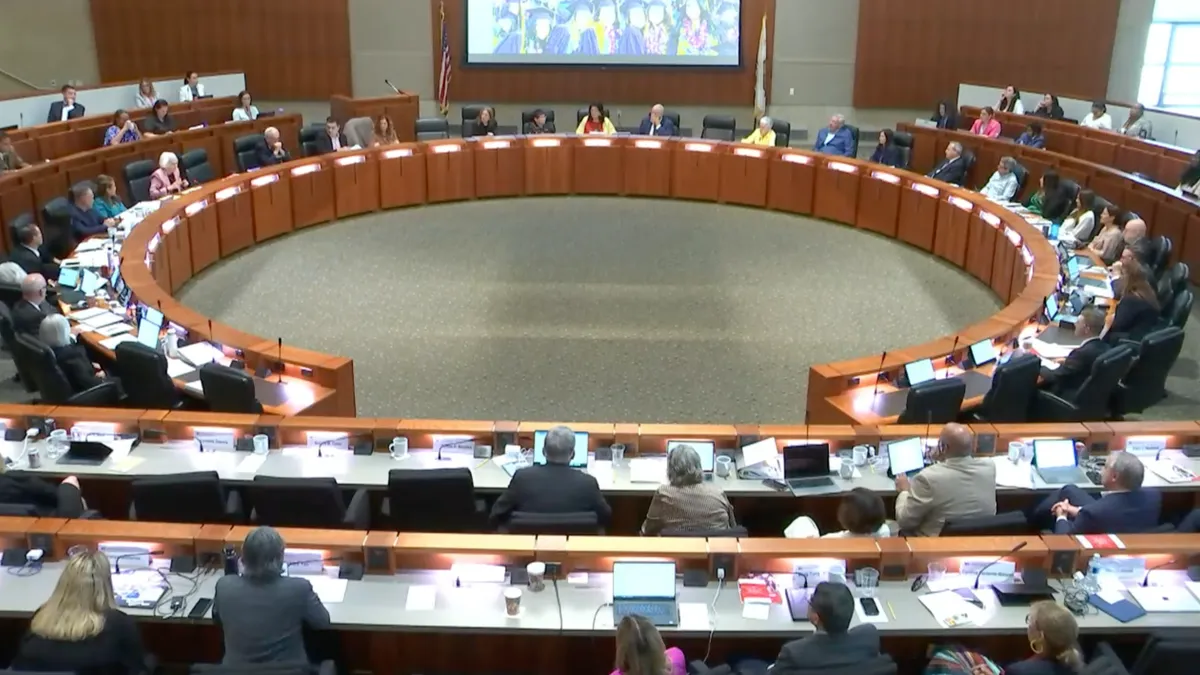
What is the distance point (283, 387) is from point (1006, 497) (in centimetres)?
465

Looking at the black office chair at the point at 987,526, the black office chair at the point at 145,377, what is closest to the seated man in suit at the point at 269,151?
the black office chair at the point at 145,377

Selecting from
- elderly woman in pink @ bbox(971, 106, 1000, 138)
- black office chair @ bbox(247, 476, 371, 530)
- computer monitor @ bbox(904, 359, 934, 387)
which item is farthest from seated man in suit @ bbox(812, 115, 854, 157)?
black office chair @ bbox(247, 476, 371, 530)

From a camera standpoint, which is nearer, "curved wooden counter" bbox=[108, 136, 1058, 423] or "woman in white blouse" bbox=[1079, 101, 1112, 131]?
"curved wooden counter" bbox=[108, 136, 1058, 423]

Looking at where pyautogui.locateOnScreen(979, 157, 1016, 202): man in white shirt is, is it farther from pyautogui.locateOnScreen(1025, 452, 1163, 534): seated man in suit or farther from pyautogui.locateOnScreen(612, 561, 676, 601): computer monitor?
pyautogui.locateOnScreen(612, 561, 676, 601): computer monitor

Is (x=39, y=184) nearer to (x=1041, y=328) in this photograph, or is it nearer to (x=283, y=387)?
(x=283, y=387)

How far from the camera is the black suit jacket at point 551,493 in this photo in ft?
18.2

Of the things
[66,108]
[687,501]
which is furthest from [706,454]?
[66,108]

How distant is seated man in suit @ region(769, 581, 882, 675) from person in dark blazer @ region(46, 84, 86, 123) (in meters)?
13.6

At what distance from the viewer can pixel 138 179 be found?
39.3ft

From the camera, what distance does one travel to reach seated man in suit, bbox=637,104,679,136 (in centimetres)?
1562

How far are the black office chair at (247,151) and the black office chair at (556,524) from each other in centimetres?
936

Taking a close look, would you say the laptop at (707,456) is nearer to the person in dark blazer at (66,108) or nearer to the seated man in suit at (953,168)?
the seated man in suit at (953,168)

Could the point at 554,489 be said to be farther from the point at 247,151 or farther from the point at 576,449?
the point at 247,151

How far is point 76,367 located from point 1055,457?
634 centimetres
